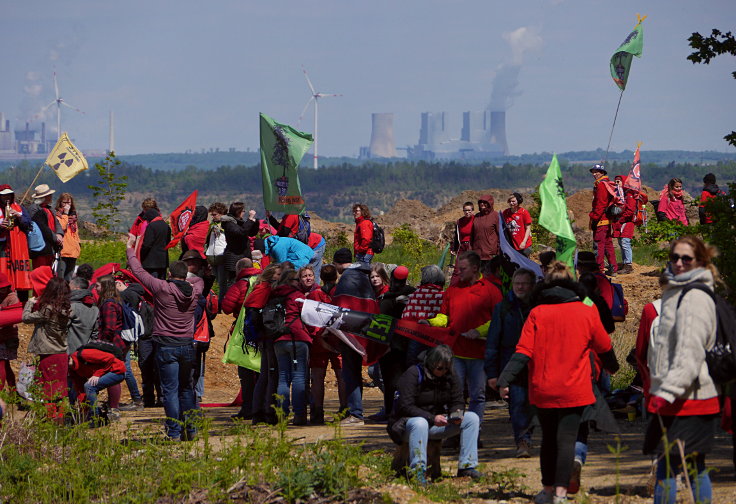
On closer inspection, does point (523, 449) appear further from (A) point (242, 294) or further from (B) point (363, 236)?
(B) point (363, 236)

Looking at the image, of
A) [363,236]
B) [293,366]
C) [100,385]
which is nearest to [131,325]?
[100,385]

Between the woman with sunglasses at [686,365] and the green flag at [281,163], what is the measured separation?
7.49 m

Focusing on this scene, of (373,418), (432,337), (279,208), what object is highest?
(279,208)

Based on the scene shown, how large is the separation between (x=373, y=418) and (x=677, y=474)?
18.7 ft

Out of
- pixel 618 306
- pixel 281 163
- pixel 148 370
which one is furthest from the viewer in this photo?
pixel 281 163

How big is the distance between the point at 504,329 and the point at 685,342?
114 inches

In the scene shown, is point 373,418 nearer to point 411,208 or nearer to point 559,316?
point 559,316

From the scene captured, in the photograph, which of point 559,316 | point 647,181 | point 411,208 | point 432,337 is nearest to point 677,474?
point 559,316

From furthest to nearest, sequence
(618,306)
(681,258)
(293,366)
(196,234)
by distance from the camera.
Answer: (196,234)
(293,366)
(618,306)
(681,258)

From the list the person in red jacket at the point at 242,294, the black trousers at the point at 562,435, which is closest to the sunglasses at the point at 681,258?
the black trousers at the point at 562,435

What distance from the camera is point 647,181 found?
154m

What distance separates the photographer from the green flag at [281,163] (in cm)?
1363

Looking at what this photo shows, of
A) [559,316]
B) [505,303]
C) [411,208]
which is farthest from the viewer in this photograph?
[411,208]

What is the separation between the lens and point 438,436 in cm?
865
